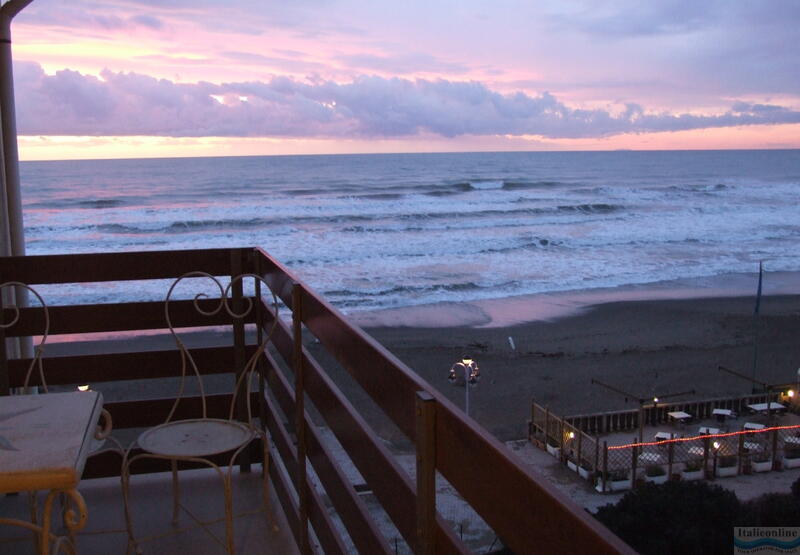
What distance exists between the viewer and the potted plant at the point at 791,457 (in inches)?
376

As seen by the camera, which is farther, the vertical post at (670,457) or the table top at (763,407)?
the table top at (763,407)

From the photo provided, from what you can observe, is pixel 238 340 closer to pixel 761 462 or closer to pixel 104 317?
pixel 104 317

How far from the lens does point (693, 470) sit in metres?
9.27

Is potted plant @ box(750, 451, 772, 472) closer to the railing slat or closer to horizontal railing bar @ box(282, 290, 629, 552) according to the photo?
horizontal railing bar @ box(282, 290, 629, 552)

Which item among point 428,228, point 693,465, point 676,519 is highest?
point 428,228

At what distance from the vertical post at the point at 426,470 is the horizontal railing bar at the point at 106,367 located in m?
2.05

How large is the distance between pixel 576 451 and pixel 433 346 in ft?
14.9

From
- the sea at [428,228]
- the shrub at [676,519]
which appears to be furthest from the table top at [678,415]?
the sea at [428,228]

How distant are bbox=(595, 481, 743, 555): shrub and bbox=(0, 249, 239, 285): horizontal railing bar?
4357 mm

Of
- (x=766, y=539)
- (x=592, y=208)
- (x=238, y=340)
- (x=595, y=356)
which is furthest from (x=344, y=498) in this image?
(x=592, y=208)

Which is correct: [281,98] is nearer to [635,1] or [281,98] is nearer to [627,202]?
[627,202]

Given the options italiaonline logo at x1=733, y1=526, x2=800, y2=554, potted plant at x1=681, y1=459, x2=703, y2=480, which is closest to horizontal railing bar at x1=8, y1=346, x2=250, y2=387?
italiaonline logo at x1=733, y1=526, x2=800, y2=554

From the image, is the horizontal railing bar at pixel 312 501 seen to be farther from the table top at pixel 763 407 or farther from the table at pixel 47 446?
the table top at pixel 763 407

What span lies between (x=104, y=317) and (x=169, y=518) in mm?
823
